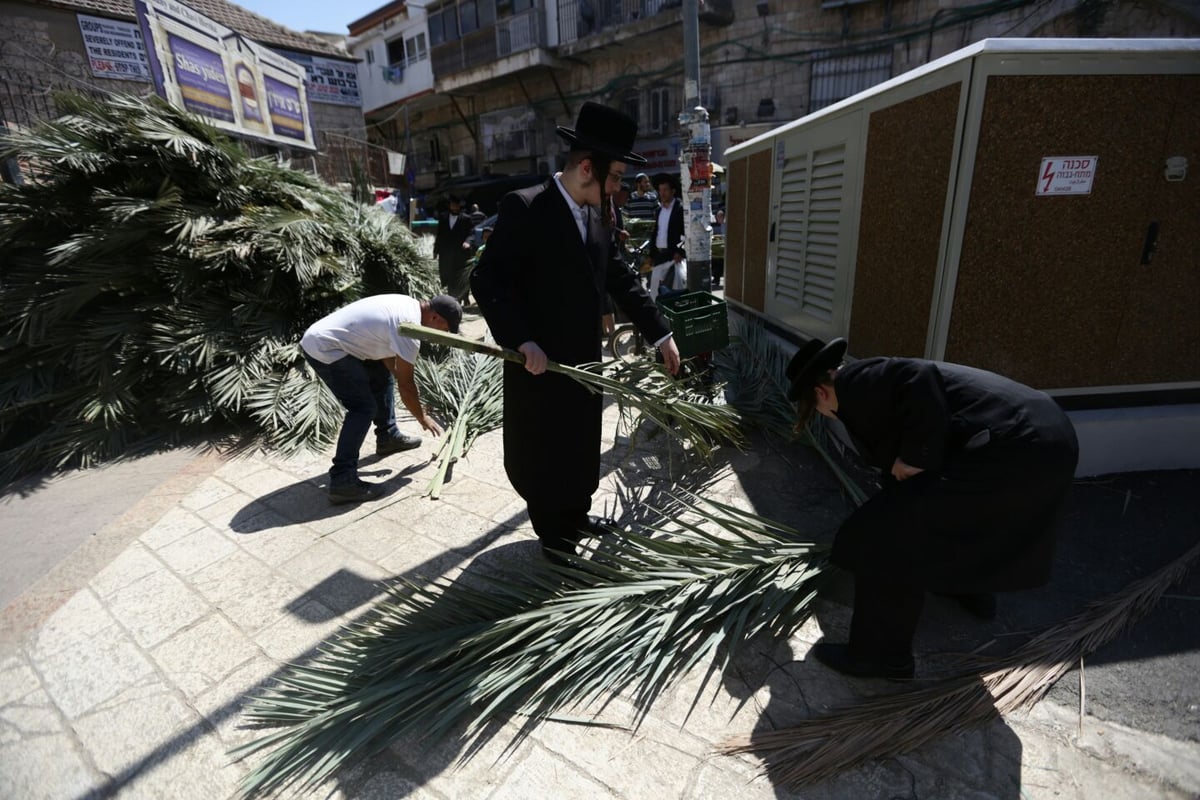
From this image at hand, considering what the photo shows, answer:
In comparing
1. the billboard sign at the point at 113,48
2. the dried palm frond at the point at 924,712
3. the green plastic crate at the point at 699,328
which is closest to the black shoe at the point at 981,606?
the dried palm frond at the point at 924,712

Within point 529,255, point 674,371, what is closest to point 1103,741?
point 674,371

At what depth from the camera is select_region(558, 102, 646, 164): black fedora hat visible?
2213 mm

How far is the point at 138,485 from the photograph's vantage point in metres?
3.97

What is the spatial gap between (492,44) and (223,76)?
13.5 m

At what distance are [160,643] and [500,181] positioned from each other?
16.6 metres

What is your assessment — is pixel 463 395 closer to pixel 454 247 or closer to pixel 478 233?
pixel 454 247

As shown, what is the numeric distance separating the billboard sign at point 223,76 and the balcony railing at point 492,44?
9.69m

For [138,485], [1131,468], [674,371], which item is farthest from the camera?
[138,485]

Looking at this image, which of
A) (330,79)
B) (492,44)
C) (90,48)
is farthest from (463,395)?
(330,79)

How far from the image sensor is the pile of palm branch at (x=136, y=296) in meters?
4.31

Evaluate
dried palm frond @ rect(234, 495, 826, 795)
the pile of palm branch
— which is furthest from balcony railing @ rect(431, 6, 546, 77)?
dried palm frond @ rect(234, 495, 826, 795)

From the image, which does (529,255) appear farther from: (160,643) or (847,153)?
(847,153)

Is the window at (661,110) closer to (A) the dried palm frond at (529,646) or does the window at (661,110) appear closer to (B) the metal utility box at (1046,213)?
(B) the metal utility box at (1046,213)

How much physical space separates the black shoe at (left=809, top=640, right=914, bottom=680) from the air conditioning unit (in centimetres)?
2606
